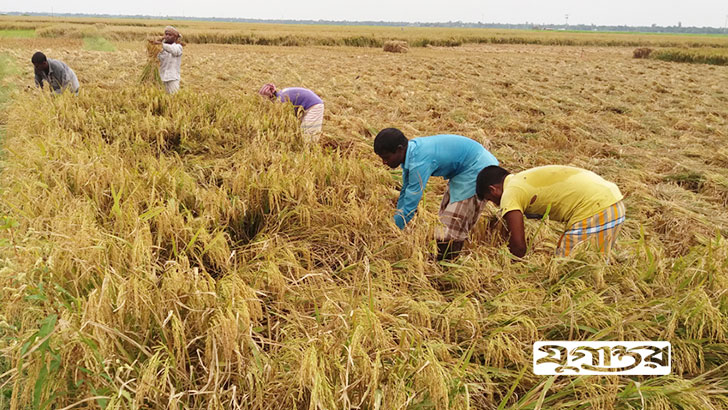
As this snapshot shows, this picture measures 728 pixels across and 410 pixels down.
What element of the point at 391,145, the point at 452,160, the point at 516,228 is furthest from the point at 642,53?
the point at 516,228

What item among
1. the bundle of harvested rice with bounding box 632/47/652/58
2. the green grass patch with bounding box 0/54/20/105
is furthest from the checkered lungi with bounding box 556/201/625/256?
the bundle of harvested rice with bounding box 632/47/652/58

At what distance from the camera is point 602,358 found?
5.32 ft

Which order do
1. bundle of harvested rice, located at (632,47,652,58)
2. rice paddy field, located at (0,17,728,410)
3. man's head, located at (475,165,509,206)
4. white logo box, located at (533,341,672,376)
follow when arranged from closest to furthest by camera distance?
rice paddy field, located at (0,17,728,410) < white logo box, located at (533,341,672,376) < man's head, located at (475,165,509,206) < bundle of harvested rice, located at (632,47,652,58)

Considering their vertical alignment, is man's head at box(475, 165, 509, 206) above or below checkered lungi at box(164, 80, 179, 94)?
below

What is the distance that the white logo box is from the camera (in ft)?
5.33

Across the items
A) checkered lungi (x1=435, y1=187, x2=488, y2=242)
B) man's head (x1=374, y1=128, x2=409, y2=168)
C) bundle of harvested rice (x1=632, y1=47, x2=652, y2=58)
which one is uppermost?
bundle of harvested rice (x1=632, y1=47, x2=652, y2=58)

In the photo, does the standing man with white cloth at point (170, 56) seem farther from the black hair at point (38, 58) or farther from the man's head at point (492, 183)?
the man's head at point (492, 183)

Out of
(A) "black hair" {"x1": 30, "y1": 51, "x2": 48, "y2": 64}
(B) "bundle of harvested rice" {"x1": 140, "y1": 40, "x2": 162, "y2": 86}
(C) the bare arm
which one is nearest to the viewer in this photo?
(C) the bare arm

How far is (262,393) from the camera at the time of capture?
1.41 metres

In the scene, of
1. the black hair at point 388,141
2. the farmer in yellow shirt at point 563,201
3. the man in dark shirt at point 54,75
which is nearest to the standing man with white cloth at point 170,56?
the man in dark shirt at point 54,75

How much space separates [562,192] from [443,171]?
0.81m

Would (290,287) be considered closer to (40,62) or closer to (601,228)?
(601,228)

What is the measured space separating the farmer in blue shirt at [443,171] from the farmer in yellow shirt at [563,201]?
0.38m

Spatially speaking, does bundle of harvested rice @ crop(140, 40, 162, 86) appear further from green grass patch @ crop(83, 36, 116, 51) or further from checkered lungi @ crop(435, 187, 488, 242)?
green grass patch @ crop(83, 36, 116, 51)
